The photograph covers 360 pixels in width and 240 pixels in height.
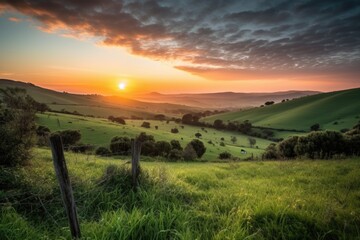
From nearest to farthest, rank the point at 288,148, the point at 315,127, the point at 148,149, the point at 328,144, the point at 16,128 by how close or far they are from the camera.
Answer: the point at 16,128
the point at 328,144
the point at 288,148
the point at 148,149
the point at 315,127

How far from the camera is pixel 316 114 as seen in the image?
101m

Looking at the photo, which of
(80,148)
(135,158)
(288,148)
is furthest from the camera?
(80,148)

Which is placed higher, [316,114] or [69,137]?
[316,114]

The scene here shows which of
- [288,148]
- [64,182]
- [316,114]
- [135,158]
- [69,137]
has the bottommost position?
[69,137]

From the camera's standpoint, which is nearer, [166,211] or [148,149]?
[166,211]

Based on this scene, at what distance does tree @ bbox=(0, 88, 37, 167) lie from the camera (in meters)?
8.93

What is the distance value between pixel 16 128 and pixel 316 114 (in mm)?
112312

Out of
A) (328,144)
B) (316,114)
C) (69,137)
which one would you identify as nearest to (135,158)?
(328,144)

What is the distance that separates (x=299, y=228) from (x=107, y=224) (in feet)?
15.3

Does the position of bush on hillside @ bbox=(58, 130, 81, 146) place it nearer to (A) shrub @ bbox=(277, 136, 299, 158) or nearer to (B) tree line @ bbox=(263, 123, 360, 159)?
(A) shrub @ bbox=(277, 136, 299, 158)

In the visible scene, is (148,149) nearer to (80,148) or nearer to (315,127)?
(80,148)

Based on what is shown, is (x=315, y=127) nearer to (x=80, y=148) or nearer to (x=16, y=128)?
(x=80, y=148)

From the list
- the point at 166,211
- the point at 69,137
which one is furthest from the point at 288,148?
the point at 69,137

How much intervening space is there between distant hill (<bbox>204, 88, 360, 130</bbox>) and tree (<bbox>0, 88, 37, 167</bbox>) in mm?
89623
